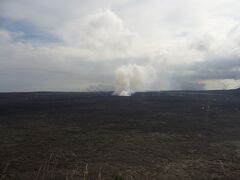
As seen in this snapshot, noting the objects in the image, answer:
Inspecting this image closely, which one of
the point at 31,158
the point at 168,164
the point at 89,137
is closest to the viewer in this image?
the point at 168,164

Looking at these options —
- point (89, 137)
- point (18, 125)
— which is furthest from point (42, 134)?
point (18, 125)

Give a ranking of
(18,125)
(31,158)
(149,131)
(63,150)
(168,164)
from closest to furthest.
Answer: (168,164) → (31,158) → (63,150) → (149,131) → (18,125)

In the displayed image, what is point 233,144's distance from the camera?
115 ft

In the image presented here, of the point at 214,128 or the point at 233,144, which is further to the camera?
the point at 214,128

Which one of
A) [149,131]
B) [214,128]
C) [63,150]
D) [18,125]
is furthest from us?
[18,125]

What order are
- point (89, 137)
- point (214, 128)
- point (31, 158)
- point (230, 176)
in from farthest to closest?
1. point (214, 128)
2. point (89, 137)
3. point (31, 158)
4. point (230, 176)

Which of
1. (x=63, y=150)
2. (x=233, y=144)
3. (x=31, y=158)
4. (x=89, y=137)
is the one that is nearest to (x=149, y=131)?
(x=89, y=137)

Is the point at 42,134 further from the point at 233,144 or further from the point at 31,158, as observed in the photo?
the point at 233,144

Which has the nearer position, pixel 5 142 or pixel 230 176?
pixel 230 176

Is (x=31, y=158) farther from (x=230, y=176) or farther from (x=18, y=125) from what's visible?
(x=18, y=125)

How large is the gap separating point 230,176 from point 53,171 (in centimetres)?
1173

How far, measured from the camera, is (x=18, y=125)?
5109 centimetres

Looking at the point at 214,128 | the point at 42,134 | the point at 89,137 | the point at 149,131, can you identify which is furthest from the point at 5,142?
the point at 214,128

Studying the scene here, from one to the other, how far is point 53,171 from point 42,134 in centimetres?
1929
